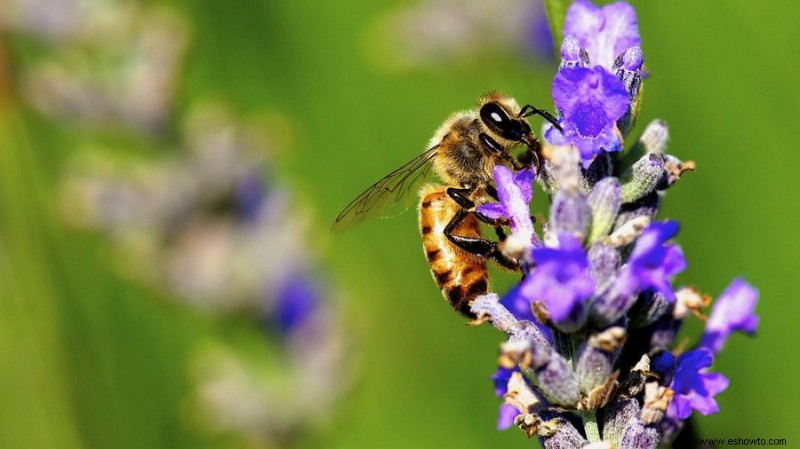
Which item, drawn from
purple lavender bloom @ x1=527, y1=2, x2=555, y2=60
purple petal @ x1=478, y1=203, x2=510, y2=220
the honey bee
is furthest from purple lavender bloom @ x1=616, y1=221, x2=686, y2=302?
purple lavender bloom @ x1=527, y1=2, x2=555, y2=60

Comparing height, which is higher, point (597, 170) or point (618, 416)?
point (597, 170)

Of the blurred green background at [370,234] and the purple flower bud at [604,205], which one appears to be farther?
the blurred green background at [370,234]

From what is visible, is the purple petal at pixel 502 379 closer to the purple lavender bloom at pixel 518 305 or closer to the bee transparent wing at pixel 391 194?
the purple lavender bloom at pixel 518 305

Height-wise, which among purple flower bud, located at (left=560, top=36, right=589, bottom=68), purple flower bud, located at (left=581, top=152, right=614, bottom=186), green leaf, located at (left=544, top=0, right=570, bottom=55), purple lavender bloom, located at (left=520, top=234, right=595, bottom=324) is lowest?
purple lavender bloom, located at (left=520, top=234, right=595, bottom=324)

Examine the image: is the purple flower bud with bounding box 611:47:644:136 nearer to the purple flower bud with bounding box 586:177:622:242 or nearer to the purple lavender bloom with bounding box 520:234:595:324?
the purple flower bud with bounding box 586:177:622:242

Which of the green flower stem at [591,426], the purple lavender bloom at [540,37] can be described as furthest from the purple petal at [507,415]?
the purple lavender bloom at [540,37]

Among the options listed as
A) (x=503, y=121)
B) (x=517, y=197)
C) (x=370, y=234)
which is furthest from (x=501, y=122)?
(x=370, y=234)

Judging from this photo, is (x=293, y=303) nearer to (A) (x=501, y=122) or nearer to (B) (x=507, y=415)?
(A) (x=501, y=122)
